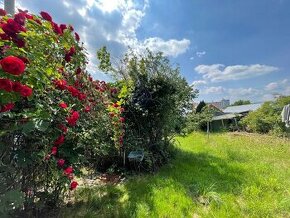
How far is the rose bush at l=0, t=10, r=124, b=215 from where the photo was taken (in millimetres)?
1925

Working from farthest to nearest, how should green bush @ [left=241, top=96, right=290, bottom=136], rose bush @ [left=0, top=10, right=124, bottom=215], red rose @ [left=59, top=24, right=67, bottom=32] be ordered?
green bush @ [left=241, top=96, right=290, bottom=136]
red rose @ [left=59, top=24, right=67, bottom=32]
rose bush @ [left=0, top=10, right=124, bottom=215]

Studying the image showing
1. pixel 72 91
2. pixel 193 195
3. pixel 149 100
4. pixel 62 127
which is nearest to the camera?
pixel 62 127

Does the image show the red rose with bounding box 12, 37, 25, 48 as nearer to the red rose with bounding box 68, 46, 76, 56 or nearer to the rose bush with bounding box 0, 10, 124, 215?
the rose bush with bounding box 0, 10, 124, 215

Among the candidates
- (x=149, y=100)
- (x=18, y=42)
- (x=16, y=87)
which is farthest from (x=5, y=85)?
(x=149, y=100)

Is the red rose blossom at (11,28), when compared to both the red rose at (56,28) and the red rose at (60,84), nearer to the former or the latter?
the red rose at (56,28)

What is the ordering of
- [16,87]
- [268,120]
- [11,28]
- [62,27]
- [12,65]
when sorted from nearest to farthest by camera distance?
[12,65] → [16,87] → [11,28] → [62,27] → [268,120]

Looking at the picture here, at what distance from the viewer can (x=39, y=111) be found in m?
2.12

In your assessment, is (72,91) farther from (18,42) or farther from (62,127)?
(18,42)

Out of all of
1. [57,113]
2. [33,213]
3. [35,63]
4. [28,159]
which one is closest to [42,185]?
[33,213]

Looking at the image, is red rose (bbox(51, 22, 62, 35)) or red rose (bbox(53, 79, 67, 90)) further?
red rose (bbox(53, 79, 67, 90))

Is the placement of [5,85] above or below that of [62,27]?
below

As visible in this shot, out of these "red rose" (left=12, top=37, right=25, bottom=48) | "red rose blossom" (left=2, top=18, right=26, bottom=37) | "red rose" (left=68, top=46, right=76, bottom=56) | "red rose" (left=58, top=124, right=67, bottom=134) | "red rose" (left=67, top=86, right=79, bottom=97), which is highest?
"red rose" (left=68, top=46, right=76, bottom=56)

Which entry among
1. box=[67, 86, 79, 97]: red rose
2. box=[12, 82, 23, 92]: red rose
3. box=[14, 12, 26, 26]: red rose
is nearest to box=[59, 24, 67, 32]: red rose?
box=[14, 12, 26, 26]: red rose

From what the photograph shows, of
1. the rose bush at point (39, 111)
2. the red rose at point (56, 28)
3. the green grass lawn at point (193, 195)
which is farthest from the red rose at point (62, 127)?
the green grass lawn at point (193, 195)
